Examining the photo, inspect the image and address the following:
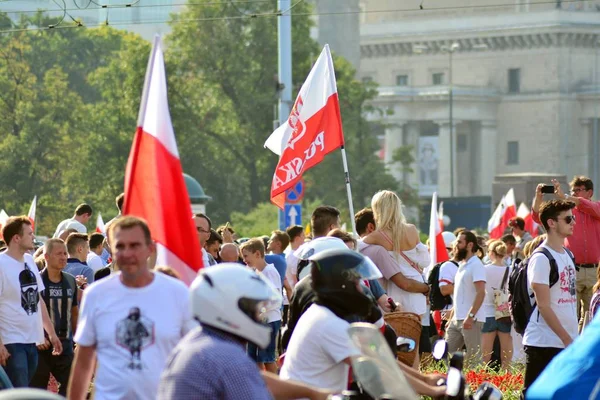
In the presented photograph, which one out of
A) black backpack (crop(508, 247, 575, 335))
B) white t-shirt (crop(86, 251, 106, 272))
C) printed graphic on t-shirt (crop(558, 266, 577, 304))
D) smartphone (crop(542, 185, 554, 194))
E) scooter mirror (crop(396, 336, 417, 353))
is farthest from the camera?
white t-shirt (crop(86, 251, 106, 272))

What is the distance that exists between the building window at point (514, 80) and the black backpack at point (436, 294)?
91806 millimetres

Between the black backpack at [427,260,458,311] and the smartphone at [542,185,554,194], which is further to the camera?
the black backpack at [427,260,458,311]

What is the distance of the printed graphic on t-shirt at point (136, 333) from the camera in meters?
6.55

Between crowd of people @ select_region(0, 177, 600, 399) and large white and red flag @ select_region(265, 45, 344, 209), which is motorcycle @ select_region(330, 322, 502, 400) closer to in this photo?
crowd of people @ select_region(0, 177, 600, 399)

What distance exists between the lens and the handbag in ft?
50.6

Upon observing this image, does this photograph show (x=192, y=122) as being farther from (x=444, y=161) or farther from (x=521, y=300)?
(x=444, y=161)

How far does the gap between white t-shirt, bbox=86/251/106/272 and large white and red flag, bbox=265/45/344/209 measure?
2292 mm

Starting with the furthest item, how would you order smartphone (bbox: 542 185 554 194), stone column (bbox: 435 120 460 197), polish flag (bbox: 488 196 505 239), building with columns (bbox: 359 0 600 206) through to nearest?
stone column (bbox: 435 120 460 197) < building with columns (bbox: 359 0 600 206) < polish flag (bbox: 488 196 505 239) < smartphone (bbox: 542 185 554 194)

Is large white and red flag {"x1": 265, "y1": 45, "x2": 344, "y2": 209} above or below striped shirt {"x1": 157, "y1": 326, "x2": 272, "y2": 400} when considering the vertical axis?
above

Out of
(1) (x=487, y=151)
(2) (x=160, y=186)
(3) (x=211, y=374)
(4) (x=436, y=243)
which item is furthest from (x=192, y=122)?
(1) (x=487, y=151)

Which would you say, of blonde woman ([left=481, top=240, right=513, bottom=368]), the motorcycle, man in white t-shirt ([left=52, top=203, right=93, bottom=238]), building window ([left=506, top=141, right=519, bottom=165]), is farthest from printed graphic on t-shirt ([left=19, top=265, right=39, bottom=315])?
building window ([left=506, top=141, right=519, bottom=165])

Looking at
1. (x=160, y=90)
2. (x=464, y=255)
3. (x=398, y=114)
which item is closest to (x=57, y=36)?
(x=398, y=114)

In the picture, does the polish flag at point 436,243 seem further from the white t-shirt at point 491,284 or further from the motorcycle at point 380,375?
the motorcycle at point 380,375

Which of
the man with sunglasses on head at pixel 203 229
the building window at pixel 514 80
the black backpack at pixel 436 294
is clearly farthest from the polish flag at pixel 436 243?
the building window at pixel 514 80
